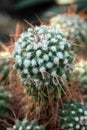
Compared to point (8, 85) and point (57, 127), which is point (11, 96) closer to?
point (8, 85)

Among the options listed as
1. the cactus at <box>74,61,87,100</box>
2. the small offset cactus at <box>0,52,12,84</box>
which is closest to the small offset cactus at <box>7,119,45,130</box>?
the cactus at <box>74,61,87,100</box>

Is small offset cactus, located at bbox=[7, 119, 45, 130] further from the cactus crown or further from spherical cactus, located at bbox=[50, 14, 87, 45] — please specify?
spherical cactus, located at bbox=[50, 14, 87, 45]

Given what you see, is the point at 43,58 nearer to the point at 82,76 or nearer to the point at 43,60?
the point at 43,60

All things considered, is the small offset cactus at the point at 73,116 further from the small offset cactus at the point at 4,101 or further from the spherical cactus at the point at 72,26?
the spherical cactus at the point at 72,26

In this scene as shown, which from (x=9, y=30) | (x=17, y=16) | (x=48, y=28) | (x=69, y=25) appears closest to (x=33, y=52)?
(x=48, y=28)

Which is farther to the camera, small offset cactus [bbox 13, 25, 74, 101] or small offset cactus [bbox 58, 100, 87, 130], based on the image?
small offset cactus [bbox 58, 100, 87, 130]
